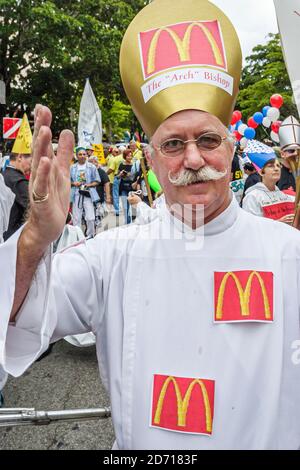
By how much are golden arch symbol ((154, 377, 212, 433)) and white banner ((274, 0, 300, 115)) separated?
1114 mm

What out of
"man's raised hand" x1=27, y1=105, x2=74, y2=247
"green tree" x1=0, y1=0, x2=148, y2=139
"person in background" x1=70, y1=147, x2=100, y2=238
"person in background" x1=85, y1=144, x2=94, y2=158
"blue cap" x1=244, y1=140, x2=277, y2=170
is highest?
"green tree" x1=0, y1=0, x2=148, y2=139

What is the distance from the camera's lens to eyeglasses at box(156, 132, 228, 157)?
1.51 meters

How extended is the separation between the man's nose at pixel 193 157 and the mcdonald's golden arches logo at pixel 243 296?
34 cm

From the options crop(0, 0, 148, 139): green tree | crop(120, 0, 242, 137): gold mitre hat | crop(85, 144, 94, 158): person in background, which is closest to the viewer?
crop(120, 0, 242, 137): gold mitre hat

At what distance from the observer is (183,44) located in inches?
63.9

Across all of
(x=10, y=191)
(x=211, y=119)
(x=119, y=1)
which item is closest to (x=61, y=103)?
(x=119, y=1)

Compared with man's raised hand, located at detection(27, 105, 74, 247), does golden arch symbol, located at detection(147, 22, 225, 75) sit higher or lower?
higher

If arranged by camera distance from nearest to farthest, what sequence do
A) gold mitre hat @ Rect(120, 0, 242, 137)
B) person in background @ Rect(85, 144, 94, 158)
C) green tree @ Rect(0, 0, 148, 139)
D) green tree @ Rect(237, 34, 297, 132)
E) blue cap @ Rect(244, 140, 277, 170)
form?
gold mitre hat @ Rect(120, 0, 242, 137) → blue cap @ Rect(244, 140, 277, 170) → person in background @ Rect(85, 144, 94, 158) → green tree @ Rect(0, 0, 148, 139) → green tree @ Rect(237, 34, 297, 132)

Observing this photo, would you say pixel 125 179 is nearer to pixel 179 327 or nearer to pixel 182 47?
pixel 182 47

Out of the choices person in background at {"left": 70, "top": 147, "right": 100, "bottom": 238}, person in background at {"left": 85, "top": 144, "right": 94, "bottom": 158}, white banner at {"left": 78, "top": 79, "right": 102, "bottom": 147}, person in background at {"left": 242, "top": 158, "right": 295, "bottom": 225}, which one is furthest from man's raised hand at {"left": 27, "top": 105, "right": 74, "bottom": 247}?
white banner at {"left": 78, "top": 79, "right": 102, "bottom": 147}

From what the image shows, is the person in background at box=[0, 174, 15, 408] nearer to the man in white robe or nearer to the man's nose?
the man in white robe

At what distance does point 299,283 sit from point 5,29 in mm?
17418

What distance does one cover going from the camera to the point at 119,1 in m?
20.1

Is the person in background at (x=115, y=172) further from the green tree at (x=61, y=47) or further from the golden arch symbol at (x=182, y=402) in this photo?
the golden arch symbol at (x=182, y=402)
